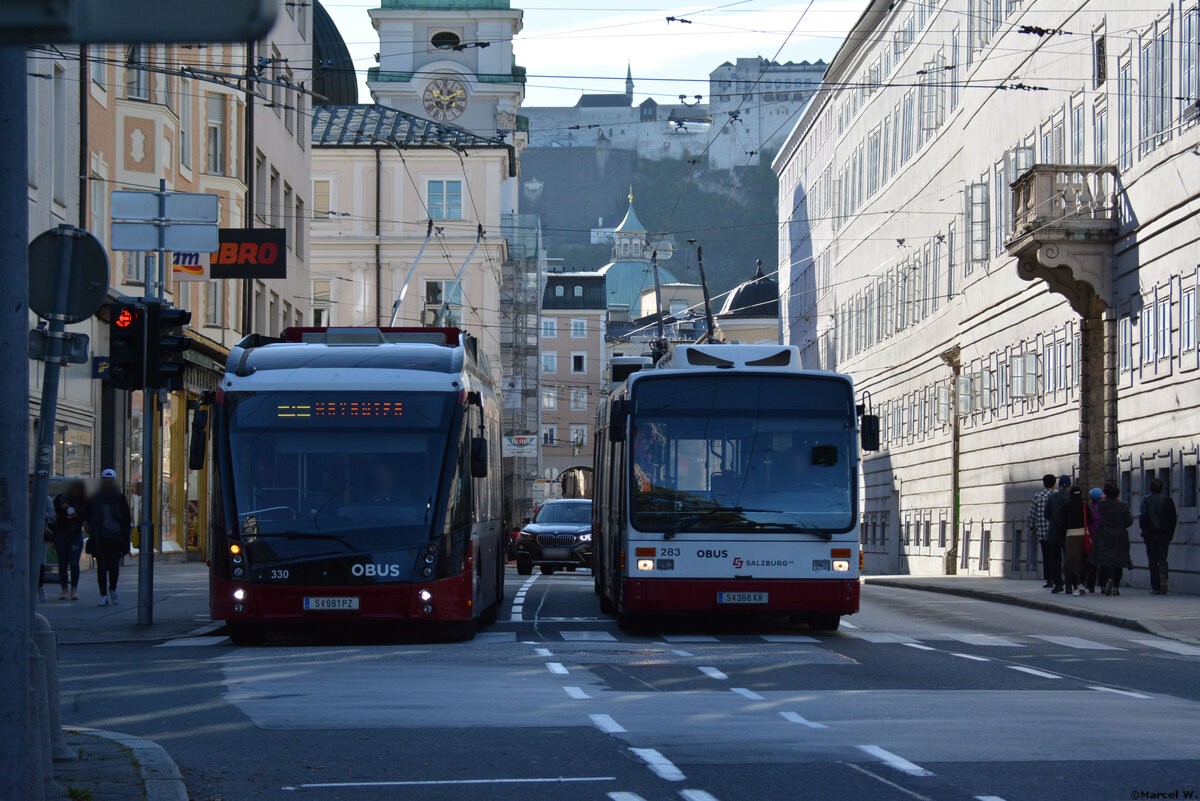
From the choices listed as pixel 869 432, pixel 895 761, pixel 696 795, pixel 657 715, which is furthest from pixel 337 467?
pixel 696 795

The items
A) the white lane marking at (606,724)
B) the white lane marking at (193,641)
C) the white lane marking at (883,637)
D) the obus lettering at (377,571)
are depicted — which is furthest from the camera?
the white lane marking at (883,637)

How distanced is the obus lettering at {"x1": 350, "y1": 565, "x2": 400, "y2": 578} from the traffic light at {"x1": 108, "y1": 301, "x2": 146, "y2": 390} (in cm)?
365

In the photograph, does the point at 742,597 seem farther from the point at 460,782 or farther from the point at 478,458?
the point at 460,782

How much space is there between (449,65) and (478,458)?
6902 centimetres

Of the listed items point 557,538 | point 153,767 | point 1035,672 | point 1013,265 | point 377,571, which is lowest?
point 1035,672

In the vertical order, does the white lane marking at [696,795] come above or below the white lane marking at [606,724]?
above

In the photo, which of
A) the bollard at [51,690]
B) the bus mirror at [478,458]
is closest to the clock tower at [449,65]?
the bus mirror at [478,458]

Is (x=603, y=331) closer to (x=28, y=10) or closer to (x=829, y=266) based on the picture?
(x=829, y=266)

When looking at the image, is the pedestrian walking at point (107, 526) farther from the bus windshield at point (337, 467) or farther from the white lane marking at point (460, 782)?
the white lane marking at point (460, 782)

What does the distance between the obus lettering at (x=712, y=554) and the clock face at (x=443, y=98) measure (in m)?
68.1

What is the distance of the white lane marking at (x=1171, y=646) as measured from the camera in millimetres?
18031

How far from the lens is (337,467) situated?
17.3 meters

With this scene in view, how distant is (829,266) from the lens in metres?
74.1

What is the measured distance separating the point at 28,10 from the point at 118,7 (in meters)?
0.17
